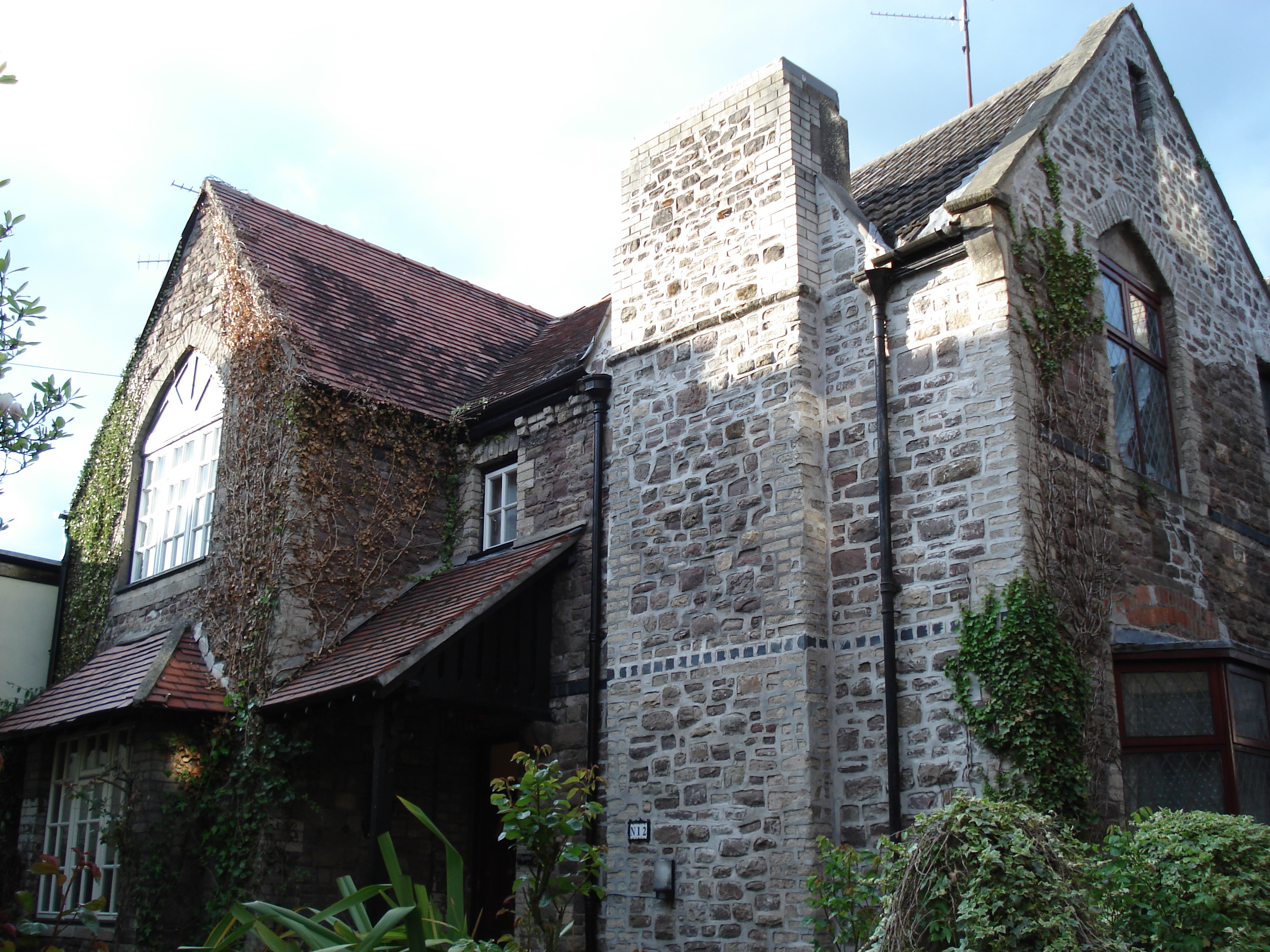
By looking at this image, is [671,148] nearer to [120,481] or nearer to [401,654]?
[401,654]

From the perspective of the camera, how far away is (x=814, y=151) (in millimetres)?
10008

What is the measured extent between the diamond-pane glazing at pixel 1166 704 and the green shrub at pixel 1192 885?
2317 millimetres

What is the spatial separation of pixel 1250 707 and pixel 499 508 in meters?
7.28

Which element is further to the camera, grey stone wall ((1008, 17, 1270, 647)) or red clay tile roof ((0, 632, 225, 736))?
red clay tile roof ((0, 632, 225, 736))

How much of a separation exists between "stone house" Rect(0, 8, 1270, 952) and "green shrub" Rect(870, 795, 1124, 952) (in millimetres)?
3151

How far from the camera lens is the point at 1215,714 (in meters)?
8.10

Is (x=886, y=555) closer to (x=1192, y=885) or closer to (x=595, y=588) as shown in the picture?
(x=595, y=588)

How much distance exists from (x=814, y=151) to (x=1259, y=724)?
5.76m

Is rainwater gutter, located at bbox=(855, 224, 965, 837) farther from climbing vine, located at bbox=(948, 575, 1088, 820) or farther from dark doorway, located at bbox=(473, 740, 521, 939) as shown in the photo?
dark doorway, located at bbox=(473, 740, 521, 939)

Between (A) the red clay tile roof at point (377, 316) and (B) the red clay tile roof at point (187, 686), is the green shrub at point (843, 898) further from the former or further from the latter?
(A) the red clay tile roof at point (377, 316)

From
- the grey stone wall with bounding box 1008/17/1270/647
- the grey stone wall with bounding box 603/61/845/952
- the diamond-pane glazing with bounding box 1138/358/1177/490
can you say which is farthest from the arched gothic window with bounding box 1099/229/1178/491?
the grey stone wall with bounding box 603/61/845/952

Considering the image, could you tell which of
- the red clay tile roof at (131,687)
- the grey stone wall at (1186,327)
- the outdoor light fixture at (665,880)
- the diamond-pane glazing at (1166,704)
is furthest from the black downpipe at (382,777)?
the grey stone wall at (1186,327)

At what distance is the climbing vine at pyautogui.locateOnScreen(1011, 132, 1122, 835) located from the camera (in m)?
8.00

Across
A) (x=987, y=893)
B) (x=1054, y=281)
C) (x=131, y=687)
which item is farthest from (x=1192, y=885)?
(x=131, y=687)
